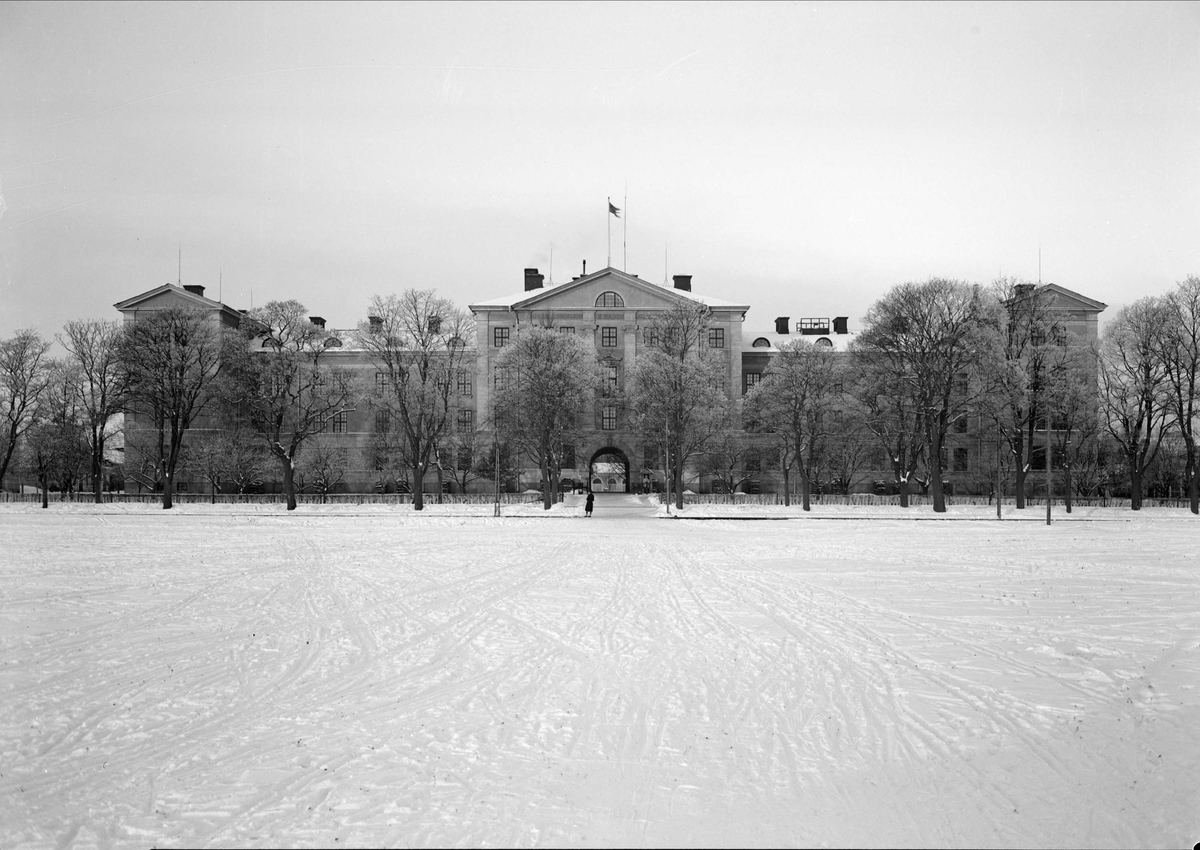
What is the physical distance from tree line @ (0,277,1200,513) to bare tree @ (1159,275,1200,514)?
0.16 metres

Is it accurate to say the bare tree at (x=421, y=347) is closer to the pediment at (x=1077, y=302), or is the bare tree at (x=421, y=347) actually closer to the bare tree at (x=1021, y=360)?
the bare tree at (x=1021, y=360)

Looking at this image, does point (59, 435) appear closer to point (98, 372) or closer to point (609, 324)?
point (98, 372)

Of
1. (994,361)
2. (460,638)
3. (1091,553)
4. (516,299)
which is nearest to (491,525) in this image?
(1091,553)

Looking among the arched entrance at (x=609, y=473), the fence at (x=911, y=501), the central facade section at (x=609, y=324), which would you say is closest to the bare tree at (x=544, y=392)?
the fence at (x=911, y=501)

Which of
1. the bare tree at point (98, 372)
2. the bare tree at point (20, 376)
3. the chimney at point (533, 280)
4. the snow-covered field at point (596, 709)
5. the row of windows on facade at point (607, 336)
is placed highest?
the chimney at point (533, 280)

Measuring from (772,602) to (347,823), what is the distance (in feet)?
31.2

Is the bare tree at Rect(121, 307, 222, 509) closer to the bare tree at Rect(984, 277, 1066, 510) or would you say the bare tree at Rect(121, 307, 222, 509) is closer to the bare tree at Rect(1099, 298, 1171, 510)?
the bare tree at Rect(984, 277, 1066, 510)

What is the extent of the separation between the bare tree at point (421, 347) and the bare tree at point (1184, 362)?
40.1 m

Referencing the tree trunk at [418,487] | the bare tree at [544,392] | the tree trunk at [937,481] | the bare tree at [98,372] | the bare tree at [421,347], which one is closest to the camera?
the tree trunk at [937,481]

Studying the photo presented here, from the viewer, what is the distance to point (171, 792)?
6184 mm

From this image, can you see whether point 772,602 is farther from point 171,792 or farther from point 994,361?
point 994,361

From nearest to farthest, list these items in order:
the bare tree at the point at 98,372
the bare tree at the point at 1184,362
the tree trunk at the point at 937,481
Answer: the bare tree at the point at 1184,362 < the tree trunk at the point at 937,481 < the bare tree at the point at 98,372

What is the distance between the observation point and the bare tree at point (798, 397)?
5038cm

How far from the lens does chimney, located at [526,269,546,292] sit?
79000 millimetres
